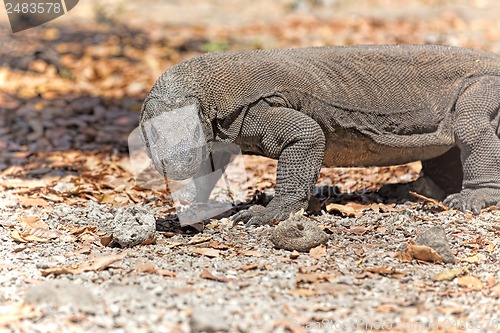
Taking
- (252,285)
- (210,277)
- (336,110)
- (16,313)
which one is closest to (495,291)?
(252,285)

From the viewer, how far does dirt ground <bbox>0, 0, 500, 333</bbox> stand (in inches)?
155

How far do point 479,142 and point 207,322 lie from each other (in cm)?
351

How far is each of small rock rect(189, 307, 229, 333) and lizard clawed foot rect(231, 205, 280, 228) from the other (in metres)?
1.90

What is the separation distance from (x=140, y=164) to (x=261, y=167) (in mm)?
1385

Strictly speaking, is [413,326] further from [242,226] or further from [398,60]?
[398,60]

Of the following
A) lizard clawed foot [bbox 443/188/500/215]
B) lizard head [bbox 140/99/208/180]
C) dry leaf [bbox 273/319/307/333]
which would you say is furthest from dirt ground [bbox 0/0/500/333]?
lizard head [bbox 140/99/208/180]

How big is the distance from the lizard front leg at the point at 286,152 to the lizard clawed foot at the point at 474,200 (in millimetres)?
1351

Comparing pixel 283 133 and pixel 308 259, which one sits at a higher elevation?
pixel 283 133

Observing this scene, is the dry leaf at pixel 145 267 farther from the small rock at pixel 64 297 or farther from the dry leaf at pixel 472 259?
the dry leaf at pixel 472 259

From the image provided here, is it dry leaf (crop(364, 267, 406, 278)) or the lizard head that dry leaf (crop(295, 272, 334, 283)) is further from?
the lizard head

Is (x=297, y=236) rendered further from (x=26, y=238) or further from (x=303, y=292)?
(x=26, y=238)

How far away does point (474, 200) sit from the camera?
20.0 feet

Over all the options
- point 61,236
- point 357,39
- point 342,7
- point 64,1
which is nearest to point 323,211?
point 61,236

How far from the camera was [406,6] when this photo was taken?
59.9 ft
